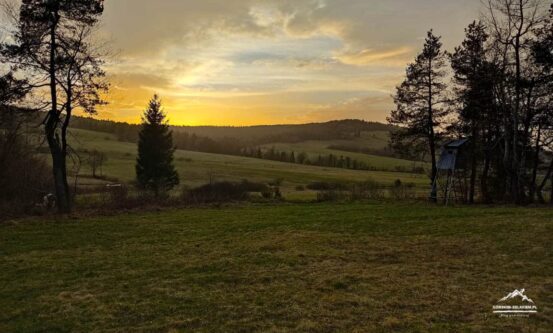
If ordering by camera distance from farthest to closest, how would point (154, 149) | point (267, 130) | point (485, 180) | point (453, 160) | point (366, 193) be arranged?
A: point (267, 130)
point (154, 149)
point (366, 193)
point (485, 180)
point (453, 160)

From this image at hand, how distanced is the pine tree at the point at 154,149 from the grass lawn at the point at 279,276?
1200 inches

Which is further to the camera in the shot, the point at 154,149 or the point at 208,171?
the point at 208,171

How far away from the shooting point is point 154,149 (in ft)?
154

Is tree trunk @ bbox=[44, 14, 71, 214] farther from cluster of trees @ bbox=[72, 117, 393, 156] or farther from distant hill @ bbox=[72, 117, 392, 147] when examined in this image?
distant hill @ bbox=[72, 117, 392, 147]

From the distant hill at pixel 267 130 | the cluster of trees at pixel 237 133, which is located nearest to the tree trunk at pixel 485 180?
the cluster of trees at pixel 237 133

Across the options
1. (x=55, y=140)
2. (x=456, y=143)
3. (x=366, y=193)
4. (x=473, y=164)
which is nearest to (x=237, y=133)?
(x=366, y=193)

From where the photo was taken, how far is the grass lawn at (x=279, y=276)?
654cm

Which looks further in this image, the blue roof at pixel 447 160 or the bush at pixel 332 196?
the bush at pixel 332 196

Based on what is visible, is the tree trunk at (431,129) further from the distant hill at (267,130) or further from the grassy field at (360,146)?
the distant hill at (267,130)

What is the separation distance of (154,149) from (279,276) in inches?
1590

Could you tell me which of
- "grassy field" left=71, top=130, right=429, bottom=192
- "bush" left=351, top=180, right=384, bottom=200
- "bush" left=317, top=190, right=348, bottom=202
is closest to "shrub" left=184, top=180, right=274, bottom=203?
"bush" left=317, top=190, right=348, bottom=202

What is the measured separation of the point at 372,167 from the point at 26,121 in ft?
291

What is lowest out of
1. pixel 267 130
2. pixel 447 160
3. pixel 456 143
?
pixel 447 160

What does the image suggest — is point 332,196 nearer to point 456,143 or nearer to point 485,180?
point 456,143
